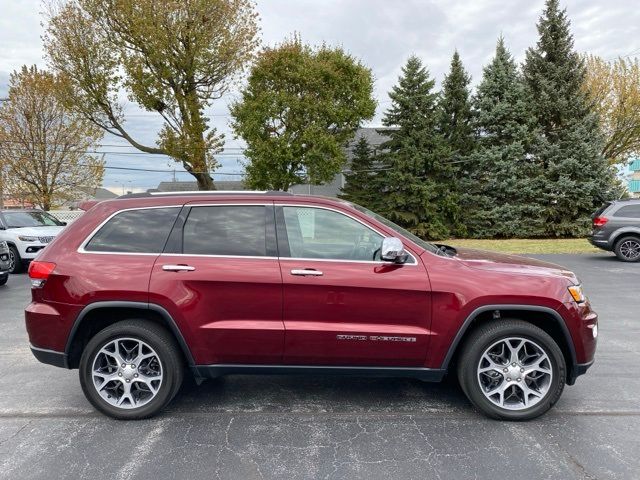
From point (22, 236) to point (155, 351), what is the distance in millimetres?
10109

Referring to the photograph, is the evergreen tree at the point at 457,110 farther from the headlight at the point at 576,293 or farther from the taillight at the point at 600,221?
the headlight at the point at 576,293

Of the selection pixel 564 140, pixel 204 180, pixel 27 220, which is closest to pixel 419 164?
pixel 564 140

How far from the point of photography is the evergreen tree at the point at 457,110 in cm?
2414

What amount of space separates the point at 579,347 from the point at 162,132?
860 inches

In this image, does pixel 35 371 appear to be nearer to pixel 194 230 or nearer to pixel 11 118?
pixel 194 230

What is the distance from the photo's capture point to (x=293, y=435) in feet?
10.7

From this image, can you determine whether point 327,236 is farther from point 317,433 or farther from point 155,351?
point 155,351

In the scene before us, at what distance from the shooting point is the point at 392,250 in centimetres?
326

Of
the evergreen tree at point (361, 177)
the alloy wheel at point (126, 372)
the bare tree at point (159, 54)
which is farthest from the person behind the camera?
the evergreen tree at point (361, 177)

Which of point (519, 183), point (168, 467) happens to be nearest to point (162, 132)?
point (519, 183)

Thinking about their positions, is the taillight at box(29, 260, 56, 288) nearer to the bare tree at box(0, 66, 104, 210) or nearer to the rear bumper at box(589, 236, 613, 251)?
the rear bumper at box(589, 236, 613, 251)

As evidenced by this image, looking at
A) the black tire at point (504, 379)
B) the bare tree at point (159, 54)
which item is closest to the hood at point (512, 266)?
the black tire at point (504, 379)

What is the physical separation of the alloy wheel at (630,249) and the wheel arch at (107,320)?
13003 mm

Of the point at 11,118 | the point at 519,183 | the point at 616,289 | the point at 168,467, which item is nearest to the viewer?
the point at 168,467
